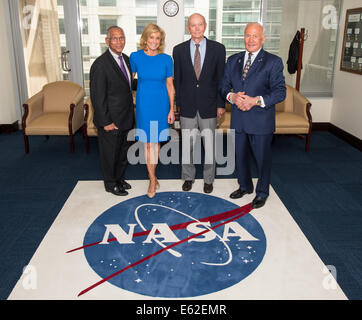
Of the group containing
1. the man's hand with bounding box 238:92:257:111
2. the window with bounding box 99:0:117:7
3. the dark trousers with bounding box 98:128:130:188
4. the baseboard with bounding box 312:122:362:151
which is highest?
the window with bounding box 99:0:117:7

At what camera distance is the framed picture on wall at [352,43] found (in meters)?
6.07

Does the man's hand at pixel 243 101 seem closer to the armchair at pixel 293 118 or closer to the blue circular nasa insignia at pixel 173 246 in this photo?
the blue circular nasa insignia at pixel 173 246

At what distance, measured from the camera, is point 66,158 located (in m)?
5.65

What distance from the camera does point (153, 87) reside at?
3.77m

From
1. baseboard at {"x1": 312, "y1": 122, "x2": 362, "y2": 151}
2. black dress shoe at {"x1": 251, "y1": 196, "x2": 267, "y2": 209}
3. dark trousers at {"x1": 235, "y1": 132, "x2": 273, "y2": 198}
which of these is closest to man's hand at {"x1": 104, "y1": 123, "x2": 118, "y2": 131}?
dark trousers at {"x1": 235, "y1": 132, "x2": 273, "y2": 198}

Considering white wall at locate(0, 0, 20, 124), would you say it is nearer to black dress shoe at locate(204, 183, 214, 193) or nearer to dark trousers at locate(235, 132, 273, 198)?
black dress shoe at locate(204, 183, 214, 193)

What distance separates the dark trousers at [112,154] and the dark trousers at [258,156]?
1.27 m

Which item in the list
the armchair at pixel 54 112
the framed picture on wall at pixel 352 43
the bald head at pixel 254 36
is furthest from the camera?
the framed picture on wall at pixel 352 43

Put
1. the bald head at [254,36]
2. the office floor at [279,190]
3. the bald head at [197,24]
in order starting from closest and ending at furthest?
the office floor at [279,190]
the bald head at [254,36]
the bald head at [197,24]

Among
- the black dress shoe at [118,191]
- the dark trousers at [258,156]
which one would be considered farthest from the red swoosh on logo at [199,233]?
the black dress shoe at [118,191]

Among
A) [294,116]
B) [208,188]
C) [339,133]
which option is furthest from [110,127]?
[339,133]

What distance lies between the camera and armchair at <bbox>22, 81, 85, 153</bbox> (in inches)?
223

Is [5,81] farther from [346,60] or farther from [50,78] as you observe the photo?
[346,60]

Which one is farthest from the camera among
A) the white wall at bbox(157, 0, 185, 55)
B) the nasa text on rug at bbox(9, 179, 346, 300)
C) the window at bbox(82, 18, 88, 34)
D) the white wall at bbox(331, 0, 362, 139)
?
the window at bbox(82, 18, 88, 34)
